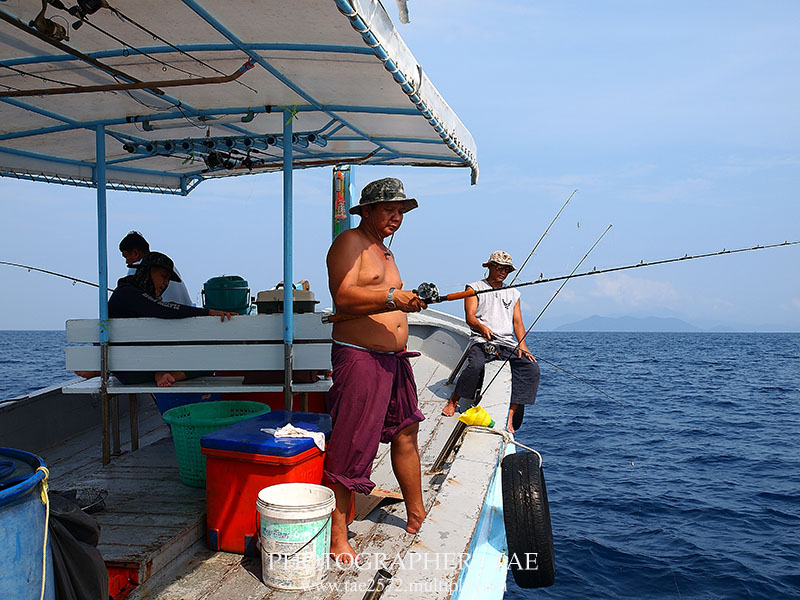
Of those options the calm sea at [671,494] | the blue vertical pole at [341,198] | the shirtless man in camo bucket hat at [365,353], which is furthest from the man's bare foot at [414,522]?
the blue vertical pole at [341,198]

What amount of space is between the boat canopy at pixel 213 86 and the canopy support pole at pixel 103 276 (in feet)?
1.26

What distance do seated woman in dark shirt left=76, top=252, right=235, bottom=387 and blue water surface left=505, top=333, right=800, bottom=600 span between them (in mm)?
5091

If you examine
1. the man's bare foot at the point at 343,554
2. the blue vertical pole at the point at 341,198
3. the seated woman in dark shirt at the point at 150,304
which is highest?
the blue vertical pole at the point at 341,198

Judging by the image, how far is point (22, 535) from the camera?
195 cm

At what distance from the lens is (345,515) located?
3379 millimetres

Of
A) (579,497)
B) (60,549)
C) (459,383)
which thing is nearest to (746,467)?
(579,497)

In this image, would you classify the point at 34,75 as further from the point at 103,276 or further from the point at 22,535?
the point at 22,535

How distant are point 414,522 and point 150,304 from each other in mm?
2719

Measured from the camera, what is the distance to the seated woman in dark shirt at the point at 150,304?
16.1ft

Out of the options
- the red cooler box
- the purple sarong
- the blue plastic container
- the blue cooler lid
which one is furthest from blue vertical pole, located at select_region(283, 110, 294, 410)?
the blue plastic container

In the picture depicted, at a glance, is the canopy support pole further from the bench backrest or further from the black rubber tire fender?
the black rubber tire fender

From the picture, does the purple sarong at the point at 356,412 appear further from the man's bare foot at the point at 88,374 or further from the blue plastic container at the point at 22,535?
the man's bare foot at the point at 88,374

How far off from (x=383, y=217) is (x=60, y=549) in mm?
2120

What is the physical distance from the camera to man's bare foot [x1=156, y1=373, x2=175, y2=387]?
491cm
